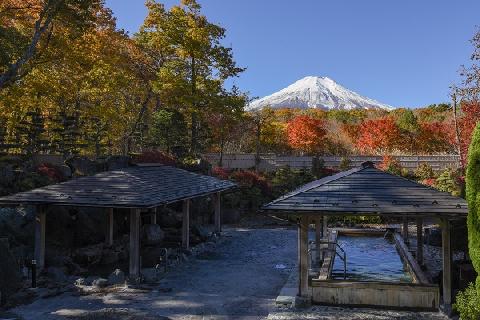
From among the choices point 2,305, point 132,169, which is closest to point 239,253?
point 132,169

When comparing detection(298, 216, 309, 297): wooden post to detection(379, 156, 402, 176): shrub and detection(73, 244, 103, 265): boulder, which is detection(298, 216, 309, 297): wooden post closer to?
detection(73, 244, 103, 265): boulder

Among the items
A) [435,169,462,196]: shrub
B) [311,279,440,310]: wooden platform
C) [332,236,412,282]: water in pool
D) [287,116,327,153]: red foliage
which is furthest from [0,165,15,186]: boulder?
[287,116,327,153]: red foliage

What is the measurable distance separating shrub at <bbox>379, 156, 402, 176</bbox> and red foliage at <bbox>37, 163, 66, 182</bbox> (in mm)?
21021

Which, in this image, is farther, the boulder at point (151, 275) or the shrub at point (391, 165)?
the shrub at point (391, 165)

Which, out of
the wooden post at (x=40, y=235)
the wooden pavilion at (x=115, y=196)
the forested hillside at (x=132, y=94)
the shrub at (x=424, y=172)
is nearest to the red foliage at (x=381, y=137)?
the forested hillside at (x=132, y=94)

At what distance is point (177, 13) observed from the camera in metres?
29.5

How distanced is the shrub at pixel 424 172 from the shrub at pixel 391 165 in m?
1.41

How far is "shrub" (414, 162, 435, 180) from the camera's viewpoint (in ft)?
102

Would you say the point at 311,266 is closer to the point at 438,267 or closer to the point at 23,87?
the point at 438,267

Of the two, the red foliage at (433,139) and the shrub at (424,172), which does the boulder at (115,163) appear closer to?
the shrub at (424,172)

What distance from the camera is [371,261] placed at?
621 inches

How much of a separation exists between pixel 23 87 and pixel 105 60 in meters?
6.42

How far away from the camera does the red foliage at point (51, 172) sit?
21.8m

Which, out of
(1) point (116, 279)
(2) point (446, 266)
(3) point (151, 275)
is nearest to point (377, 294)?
(2) point (446, 266)
